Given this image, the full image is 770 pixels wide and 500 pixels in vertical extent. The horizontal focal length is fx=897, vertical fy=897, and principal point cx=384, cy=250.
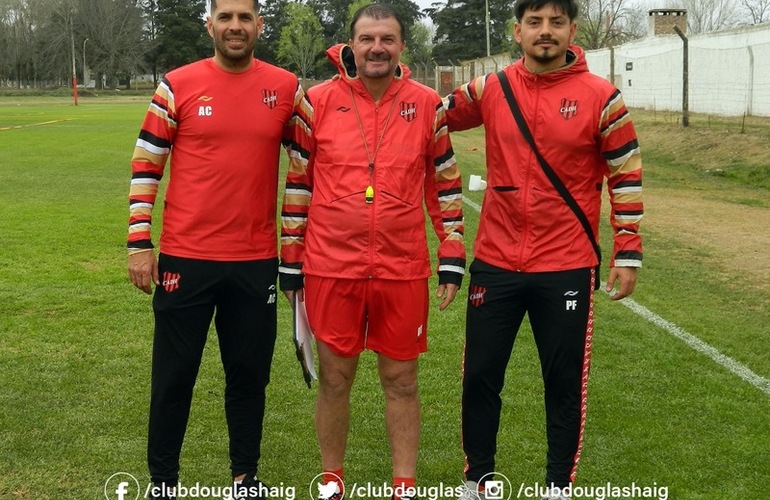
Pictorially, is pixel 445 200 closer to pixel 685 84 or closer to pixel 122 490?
pixel 122 490

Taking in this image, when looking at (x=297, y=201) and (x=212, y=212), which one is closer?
(x=212, y=212)

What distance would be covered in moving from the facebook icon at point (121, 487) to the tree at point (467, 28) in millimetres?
74089

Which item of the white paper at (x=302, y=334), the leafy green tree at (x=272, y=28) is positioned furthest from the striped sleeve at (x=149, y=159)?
the leafy green tree at (x=272, y=28)

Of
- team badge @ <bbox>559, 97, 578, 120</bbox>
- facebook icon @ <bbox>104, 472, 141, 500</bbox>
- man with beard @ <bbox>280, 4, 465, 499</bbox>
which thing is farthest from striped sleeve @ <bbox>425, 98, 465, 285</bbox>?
facebook icon @ <bbox>104, 472, 141, 500</bbox>

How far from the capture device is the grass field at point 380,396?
14.1 feet

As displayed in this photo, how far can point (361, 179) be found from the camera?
11.9 ft

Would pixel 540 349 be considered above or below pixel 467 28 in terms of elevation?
below

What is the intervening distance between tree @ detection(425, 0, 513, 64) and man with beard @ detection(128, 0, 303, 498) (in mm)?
74062

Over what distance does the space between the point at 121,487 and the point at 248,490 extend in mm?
591

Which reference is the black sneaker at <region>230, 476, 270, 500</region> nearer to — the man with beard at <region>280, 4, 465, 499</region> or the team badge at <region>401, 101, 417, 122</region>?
the man with beard at <region>280, 4, 465, 499</region>

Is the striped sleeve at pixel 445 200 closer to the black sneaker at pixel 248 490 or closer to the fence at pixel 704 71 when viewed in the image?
the black sneaker at pixel 248 490

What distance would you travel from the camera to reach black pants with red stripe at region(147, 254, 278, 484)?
3748 millimetres

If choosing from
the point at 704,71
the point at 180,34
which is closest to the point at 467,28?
the point at 180,34

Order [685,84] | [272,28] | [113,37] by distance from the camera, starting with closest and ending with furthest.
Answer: [685,84] < [272,28] < [113,37]
